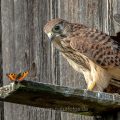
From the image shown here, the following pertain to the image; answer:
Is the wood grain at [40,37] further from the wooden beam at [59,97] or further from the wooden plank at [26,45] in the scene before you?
the wooden beam at [59,97]

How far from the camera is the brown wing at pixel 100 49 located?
3688mm

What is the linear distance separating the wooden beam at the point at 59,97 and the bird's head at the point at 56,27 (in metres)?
0.81

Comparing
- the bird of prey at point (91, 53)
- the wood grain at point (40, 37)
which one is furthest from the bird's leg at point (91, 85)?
the wood grain at point (40, 37)

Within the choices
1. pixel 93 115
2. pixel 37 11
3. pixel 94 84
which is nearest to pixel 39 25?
pixel 37 11

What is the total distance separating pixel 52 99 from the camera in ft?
10.2

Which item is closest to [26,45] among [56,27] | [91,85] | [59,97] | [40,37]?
[40,37]

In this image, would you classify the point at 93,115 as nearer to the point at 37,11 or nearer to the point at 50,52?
the point at 50,52

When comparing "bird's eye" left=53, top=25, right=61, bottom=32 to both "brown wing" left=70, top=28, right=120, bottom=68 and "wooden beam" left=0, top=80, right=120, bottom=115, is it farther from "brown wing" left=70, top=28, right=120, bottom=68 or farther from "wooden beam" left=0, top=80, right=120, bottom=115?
"wooden beam" left=0, top=80, right=120, bottom=115

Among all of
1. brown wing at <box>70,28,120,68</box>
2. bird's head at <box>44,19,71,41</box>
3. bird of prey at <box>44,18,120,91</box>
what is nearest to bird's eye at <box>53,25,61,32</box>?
bird's head at <box>44,19,71,41</box>

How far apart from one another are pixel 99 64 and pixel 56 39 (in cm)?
61

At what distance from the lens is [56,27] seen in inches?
170

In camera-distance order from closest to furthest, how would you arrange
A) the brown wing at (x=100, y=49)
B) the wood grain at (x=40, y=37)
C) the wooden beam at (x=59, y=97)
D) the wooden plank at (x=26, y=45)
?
the wooden beam at (x=59, y=97), the brown wing at (x=100, y=49), the wood grain at (x=40, y=37), the wooden plank at (x=26, y=45)

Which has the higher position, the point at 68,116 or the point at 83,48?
the point at 83,48

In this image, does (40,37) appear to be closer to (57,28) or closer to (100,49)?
(57,28)
